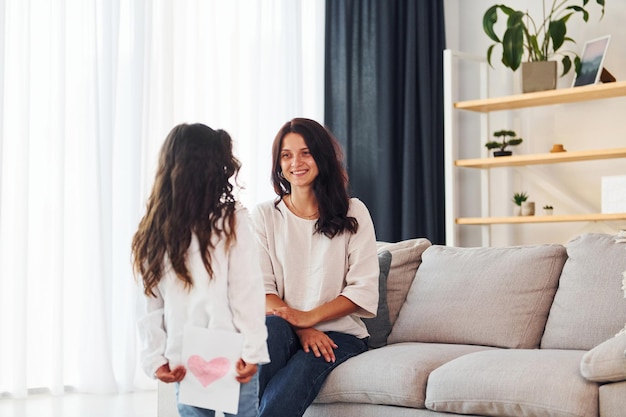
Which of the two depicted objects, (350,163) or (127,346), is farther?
(350,163)

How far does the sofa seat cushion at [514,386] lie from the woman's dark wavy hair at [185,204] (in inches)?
33.3

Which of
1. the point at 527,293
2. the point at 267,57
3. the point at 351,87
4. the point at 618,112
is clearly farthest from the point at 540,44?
the point at 527,293

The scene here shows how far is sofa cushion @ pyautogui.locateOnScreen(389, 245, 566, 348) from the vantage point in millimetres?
2928

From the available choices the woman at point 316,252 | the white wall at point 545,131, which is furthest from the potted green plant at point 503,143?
the woman at point 316,252

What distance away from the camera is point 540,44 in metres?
4.70

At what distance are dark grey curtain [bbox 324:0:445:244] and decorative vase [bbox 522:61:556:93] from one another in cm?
65

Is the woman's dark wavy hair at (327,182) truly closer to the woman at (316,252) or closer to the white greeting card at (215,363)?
the woman at (316,252)

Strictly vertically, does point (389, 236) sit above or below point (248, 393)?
above

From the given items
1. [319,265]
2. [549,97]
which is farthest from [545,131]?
[319,265]

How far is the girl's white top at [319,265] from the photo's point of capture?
2.79 metres

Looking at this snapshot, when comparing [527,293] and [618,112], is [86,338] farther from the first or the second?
[618,112]

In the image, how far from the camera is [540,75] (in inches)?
171

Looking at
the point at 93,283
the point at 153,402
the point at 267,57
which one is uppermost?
the point at 267,57

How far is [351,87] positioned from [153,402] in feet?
6.36
